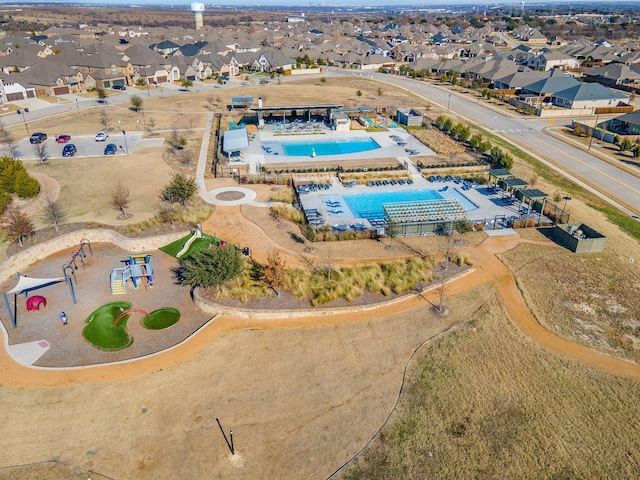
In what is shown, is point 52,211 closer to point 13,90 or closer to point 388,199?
point 388,199

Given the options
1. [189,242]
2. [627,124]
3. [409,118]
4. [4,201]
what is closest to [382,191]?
[189,242]

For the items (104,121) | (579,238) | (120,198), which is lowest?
(120,198)

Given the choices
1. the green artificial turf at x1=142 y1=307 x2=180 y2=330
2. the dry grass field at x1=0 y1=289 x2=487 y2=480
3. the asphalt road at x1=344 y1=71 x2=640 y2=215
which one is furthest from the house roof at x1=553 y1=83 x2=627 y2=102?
the green artificial turf at x1=142 y1=307 x2=180 y2=330

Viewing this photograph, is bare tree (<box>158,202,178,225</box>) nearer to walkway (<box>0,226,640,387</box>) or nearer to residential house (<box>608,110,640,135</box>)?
walkway (<box>0,226,640,387</box>)

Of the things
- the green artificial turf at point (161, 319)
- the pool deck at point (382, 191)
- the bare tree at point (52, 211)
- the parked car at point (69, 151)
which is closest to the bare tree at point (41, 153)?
the parked car at point (69, 151)

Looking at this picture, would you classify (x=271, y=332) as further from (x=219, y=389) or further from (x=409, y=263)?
(x=409, y=263)

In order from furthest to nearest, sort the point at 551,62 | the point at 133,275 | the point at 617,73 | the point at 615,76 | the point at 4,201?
the point at 551,62 < the point at 617,73 < the point at 615,76 < the point at 4,201 < the point at 133,275
